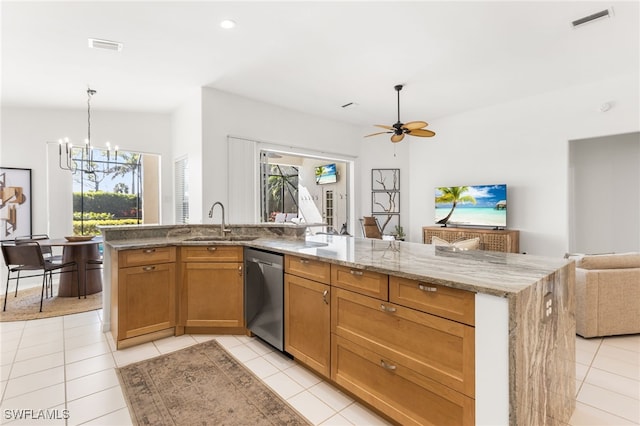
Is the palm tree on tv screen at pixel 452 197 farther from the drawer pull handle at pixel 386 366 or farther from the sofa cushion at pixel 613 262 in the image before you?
the drawer pull handle at pixel 386 366

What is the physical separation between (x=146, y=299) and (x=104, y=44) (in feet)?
8.15

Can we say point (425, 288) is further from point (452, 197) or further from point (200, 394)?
point (452, 197)

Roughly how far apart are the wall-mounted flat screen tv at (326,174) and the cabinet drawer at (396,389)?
702cm

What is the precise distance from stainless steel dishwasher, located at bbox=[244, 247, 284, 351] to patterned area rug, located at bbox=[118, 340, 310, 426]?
1.13ft

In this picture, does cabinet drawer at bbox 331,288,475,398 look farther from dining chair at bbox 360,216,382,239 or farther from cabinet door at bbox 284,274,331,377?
dining chair at bbox 360,216,382,239

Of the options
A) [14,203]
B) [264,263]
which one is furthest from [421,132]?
[14,203]

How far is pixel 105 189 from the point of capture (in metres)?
→ 5.29

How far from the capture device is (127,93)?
14.0 feet

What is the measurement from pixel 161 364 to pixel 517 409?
95.4 inches

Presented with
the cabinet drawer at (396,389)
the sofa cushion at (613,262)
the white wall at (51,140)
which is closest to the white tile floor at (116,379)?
the cabinet drawer at (396,389)

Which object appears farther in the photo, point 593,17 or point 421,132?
point 421,132

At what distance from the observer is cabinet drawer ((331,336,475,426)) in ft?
4.58

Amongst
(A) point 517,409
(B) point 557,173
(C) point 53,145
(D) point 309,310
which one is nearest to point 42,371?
(D) point 309,310

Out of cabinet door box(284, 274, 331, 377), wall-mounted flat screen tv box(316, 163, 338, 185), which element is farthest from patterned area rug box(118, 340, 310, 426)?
wall-mounted flat screen tv box(316, 163, 338, 185)
